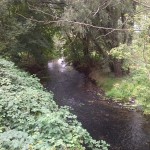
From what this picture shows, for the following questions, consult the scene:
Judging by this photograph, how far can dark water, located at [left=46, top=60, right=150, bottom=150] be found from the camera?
45.4 feet

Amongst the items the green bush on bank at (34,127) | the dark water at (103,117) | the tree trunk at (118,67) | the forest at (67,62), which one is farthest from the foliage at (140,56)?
the tree trunk at (118,67)

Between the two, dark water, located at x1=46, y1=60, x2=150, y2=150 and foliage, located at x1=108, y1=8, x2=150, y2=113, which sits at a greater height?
foliage, located at x1=108, y1=8, x2=150, y2=113

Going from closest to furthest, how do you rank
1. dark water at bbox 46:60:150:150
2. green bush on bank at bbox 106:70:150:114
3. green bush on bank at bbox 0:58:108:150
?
green bush on bank at bbox 0:58:108:150 < dark water at bbox 46:60:150:150 < green bush on bank at bbox 106:70:150:114

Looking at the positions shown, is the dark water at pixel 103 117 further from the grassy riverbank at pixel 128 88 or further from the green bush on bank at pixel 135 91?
the green bush on bank at pixel 135 91

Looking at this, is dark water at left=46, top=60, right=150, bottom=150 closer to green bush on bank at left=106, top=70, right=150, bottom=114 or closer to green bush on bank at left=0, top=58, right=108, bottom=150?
green bush on bank at left=106, top=70, right=150, bottom=114

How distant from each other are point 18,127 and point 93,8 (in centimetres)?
1545

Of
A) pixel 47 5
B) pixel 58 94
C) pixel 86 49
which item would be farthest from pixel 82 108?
pixel 86 49

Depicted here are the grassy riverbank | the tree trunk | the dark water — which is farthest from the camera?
the tree trunk

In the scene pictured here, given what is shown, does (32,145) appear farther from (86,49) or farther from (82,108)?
(86,49)

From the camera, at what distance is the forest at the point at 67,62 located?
6.53m

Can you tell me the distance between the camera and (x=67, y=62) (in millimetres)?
37781

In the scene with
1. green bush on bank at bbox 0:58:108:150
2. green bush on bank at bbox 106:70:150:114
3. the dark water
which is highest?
green bush on bank at bbox 0:58:108:150

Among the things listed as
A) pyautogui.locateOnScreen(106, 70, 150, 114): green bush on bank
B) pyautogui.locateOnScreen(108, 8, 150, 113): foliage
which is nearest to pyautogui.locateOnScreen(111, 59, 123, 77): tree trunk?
pyautogui.locateOnScreen(106, 70, 150, 114): green bush on bank

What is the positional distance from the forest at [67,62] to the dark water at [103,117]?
0.61 metres
